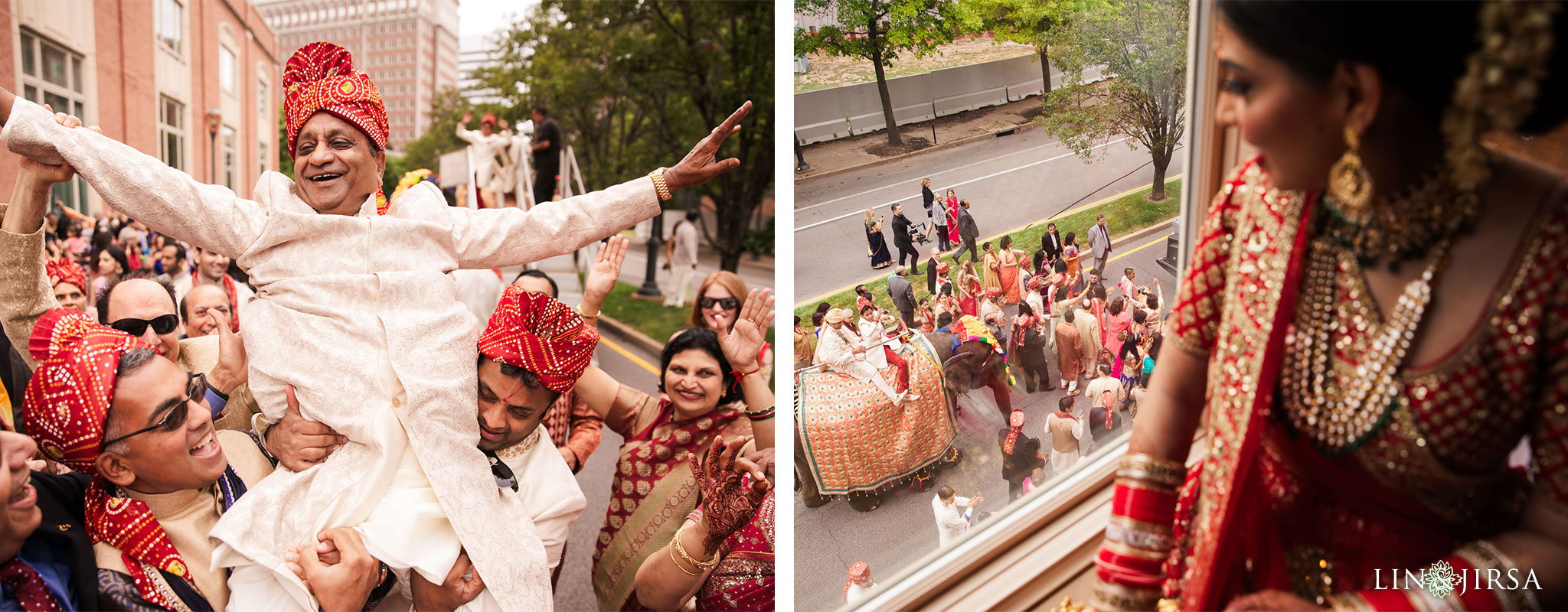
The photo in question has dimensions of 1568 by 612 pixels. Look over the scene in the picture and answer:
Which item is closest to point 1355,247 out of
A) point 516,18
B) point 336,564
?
point 336,564

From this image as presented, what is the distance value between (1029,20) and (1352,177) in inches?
60.7

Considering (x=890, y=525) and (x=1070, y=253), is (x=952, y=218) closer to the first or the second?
(x=1070, y=253)

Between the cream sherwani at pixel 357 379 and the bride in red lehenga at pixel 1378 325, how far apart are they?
1473 millimetres

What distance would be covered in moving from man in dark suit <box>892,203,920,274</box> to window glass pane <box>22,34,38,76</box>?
4.09 m

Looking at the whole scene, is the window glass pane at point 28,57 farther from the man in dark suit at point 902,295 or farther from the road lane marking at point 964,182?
the man in dark suit at point 902,295

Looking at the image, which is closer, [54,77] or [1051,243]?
[1051,243]

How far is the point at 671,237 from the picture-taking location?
11953 mm

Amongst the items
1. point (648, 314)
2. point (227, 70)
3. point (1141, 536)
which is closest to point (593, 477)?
point (227, 70)

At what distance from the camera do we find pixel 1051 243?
260 centimetres

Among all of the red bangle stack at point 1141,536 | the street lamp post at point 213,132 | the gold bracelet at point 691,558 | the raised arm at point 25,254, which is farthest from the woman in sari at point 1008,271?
the street lamp post at point 213,132

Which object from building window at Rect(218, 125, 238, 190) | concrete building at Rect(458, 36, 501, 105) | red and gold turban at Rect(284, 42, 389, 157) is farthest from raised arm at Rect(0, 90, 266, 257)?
concrete building at Rect(458, 36, 501, 105)

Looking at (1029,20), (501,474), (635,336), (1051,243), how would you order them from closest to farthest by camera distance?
(501,474), (1029,20), (1051,243), (635,336)

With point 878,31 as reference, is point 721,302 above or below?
below

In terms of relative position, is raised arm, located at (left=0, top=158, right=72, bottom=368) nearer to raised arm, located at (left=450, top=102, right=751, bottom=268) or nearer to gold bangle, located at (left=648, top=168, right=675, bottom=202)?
raised arm, located at (left=450, top=102, right=751, bottom=268)
